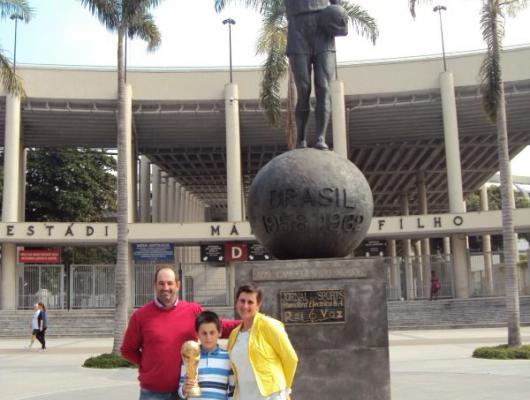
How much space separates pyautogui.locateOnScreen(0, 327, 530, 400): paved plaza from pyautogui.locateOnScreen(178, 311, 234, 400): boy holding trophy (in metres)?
5.88

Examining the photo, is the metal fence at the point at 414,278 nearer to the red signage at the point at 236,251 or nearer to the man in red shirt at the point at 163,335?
the red signage at the point at 236,251

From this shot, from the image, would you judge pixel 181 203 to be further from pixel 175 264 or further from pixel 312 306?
pixel 312 306

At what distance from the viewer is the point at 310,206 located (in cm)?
732

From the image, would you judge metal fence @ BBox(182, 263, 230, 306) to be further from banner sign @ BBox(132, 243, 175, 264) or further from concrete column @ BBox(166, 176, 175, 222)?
concrete column @ BBox(166, 176, 175, 222)

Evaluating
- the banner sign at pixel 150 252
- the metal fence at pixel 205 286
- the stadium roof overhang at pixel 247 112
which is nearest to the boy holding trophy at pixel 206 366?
the metal fence at pixel 205 286

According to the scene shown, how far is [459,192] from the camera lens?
107 feet

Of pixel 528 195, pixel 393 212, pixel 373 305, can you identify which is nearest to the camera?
pixel 373 305

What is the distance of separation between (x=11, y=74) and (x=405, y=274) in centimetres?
2030

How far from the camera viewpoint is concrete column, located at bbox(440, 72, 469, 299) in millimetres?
32125

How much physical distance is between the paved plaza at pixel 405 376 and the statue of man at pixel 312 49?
438cm

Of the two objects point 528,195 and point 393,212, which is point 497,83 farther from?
point 528,195

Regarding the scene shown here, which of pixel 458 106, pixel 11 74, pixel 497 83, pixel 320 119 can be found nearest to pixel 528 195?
pixel 458 106

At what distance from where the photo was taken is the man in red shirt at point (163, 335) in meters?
4.48

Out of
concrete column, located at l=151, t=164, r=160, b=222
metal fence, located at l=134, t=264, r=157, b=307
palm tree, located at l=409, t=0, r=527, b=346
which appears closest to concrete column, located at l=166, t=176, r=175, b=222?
concrete column, located at l=151, t=164, r=160, b=222
